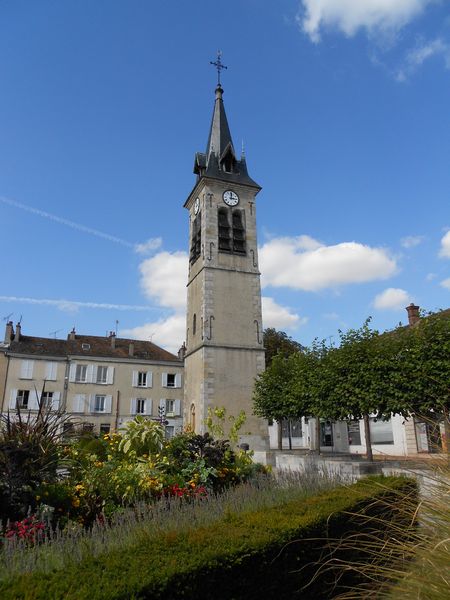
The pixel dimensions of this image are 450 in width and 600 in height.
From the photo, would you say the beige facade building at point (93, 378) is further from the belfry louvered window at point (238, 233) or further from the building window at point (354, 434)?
the belfry louvered window at point (238, 233)

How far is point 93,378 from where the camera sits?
32688 mm

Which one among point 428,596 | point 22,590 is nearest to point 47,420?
point 22,590

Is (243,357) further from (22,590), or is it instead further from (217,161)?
(22,590)

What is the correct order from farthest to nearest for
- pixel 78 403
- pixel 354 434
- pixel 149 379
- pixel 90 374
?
pixel 149 379
pixel 90 374
pixel 78 403
pixel 354 434

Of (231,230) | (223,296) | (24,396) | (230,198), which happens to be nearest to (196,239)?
(231,230)

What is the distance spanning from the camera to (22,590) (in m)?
2.30

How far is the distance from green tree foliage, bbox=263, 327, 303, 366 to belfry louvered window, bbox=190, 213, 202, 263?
31.0 feet

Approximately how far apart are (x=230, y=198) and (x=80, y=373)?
17586mm

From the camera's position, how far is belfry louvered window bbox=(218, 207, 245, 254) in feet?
75.9

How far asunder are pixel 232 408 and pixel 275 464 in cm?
612

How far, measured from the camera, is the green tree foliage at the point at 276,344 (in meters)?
30.8

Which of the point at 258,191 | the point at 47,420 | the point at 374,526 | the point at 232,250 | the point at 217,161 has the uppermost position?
the point at 217,161

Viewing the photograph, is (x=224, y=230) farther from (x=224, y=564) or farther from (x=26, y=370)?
(x=224, y=564)

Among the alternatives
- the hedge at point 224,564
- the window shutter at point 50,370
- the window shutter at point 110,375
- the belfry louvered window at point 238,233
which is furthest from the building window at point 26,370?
the hedge at point 224,564
